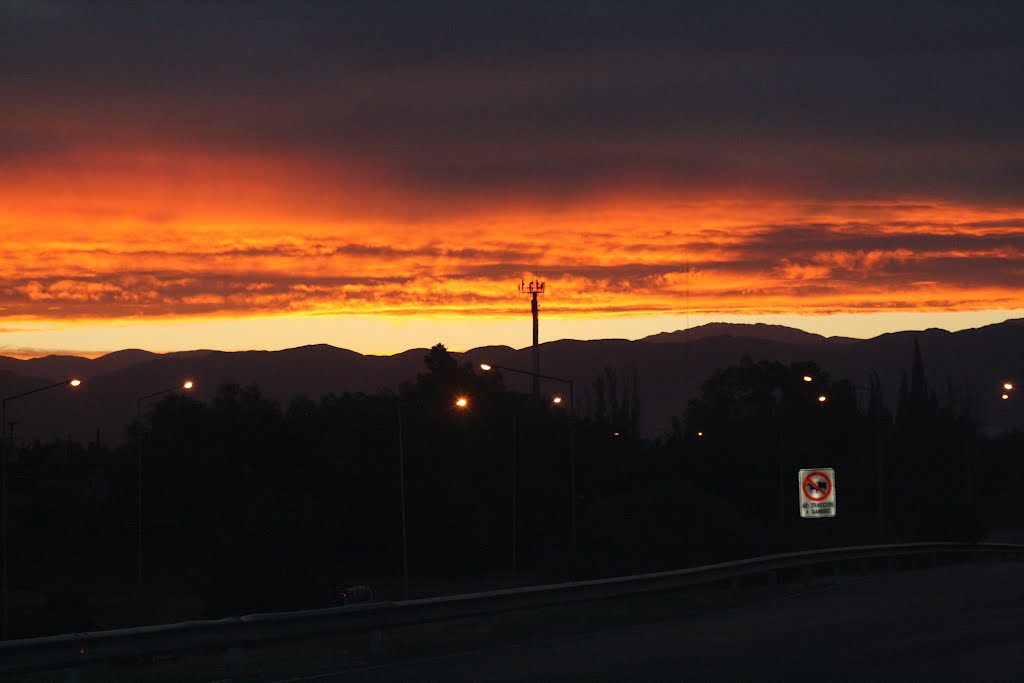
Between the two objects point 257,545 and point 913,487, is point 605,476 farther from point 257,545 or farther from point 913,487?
point 257,545

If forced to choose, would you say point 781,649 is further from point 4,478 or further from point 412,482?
point 412,482

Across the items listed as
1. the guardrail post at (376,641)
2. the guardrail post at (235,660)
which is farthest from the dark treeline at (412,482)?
the guardrail post at (235,660)

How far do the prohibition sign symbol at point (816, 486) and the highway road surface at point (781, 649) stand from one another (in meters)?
21.7

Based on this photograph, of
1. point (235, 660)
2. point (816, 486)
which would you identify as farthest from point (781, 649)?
point (816, 486)

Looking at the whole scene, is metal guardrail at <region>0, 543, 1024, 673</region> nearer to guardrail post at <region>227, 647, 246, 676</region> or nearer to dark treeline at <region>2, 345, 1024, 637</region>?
guardrail post at <region>227, 647, 246, 676</region>

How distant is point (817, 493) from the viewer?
4662 cm

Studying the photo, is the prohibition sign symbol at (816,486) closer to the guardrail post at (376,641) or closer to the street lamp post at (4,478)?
the street lamp post at (4,478)

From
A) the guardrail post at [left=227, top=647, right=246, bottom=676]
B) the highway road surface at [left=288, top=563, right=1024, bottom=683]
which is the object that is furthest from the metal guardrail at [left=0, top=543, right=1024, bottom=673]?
the highway road surface at [left=288, top=563, right=1024, bottom=683]

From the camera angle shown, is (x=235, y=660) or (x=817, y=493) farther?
(x=817, y=493)

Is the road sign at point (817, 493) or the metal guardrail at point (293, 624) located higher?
the metal guardrail at point (293, 624)

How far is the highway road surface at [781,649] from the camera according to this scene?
50.2 ft

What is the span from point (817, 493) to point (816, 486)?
319mm

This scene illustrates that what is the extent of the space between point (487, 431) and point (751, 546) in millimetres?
60752

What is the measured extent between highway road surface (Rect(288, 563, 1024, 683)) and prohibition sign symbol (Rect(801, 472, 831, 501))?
2174 centimetres
